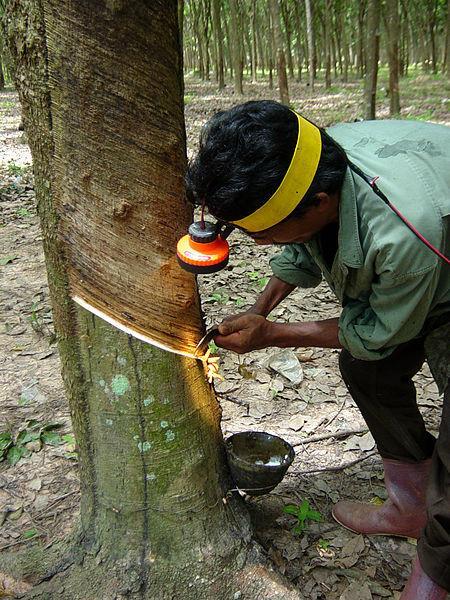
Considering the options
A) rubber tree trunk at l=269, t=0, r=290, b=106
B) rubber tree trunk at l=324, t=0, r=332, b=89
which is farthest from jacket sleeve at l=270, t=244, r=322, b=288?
rubber tree trunk at l=324, t=0, r=332, b=89

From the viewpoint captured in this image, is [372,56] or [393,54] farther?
[393,54]

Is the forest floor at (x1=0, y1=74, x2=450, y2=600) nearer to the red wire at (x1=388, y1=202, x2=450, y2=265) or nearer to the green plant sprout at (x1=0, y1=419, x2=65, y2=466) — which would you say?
the green plant sprout at (x1=0, y1=419, x2=65, y2=466)

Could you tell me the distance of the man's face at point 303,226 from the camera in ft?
4.65

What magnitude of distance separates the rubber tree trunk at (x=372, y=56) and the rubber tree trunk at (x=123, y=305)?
22.6 ft

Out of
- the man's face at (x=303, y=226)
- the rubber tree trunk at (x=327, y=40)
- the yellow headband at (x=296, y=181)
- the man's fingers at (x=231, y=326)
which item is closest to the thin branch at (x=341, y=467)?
the man's fingers at (x=231, y=326)

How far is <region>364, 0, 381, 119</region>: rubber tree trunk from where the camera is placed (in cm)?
761

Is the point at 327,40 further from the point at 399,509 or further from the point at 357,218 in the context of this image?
the point at 357,218

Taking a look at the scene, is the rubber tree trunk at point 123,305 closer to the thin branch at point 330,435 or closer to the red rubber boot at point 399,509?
the red rubber boot at point 399,509

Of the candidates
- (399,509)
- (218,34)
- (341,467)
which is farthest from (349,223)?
(218,34)

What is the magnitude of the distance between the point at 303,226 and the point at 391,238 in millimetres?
227

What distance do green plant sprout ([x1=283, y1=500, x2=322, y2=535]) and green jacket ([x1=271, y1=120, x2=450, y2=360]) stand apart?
80 centimetres

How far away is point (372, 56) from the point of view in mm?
7688

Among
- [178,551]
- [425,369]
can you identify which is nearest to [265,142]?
[178,551]

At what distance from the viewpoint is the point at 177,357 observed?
1.68 metres
